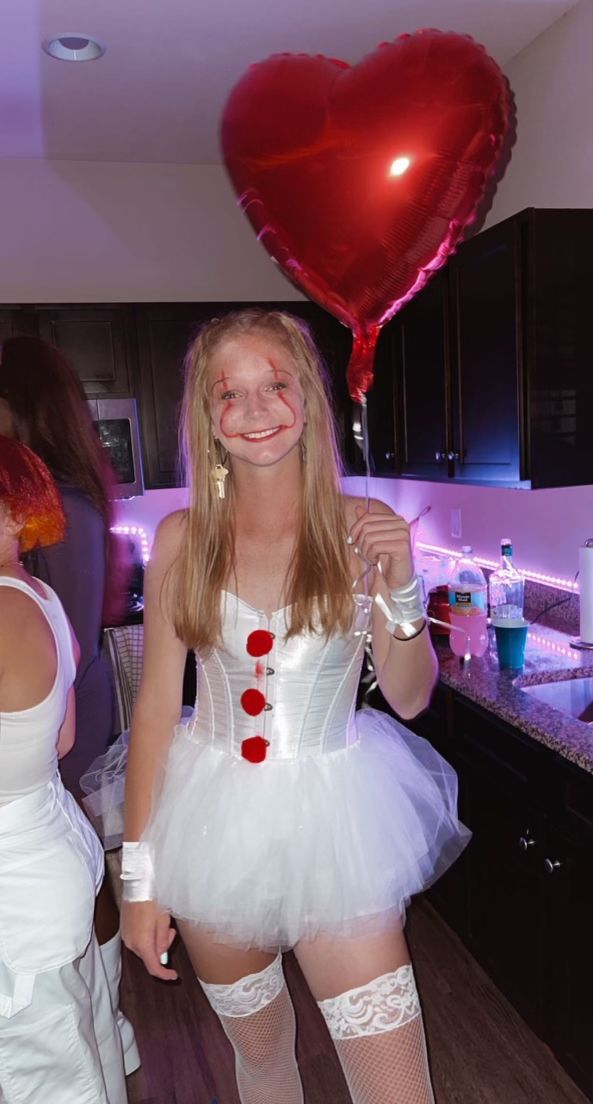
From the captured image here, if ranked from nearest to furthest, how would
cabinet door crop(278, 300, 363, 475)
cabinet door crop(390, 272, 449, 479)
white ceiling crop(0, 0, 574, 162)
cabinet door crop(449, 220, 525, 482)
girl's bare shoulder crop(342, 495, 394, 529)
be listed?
girl's bare shoulder crop(342, 495, 394, 529) < cabinet door crop(449, 220, 525, 482) < white ceiling crop(0, 0, 574, 162) < cabinet door crop(390, 272, 449, 479) < cabinet door crop(278, 300, 363, 475)

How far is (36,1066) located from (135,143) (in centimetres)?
351

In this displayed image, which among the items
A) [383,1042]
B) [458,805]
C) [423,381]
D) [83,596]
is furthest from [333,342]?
[383,1042]

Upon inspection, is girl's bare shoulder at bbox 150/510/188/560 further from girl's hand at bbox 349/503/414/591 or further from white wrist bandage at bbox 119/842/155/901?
white wrist bandage at bbox 119/842/155/901

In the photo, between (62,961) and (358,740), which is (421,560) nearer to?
(358,740)

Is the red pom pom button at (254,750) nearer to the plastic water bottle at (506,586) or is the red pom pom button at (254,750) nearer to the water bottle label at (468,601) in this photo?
the water bottle label at (468,601)

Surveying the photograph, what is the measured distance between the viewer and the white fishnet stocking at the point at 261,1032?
138 cm

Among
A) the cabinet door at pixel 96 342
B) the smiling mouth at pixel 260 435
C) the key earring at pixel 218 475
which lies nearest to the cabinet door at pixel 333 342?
the cabinet door at pixel 96 342

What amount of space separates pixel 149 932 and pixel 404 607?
0.69 metres

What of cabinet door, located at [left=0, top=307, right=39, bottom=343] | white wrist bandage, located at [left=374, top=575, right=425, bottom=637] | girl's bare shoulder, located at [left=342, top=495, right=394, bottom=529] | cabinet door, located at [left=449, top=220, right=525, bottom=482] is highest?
cabinet door, located at [left=0, top=307, right=39, bottom=343]

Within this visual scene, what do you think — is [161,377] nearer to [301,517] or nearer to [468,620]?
[468,620]

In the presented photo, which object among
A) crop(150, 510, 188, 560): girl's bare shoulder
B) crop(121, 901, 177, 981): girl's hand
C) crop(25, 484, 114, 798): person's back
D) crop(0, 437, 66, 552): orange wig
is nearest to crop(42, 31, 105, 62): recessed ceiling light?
crop(25, 484, 114, 798): person's back

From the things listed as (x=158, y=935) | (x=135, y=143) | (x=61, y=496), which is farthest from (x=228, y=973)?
(x=135, y=143)

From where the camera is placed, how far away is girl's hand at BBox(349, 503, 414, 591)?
1251 millimetres

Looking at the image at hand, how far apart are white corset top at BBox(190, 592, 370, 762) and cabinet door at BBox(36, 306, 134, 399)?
8.17ft
